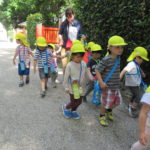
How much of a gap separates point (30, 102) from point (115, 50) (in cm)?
243

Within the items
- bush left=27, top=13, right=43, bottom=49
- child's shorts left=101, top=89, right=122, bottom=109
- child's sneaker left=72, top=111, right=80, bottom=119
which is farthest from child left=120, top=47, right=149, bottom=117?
bush left=27, top=13, right=43, bottom=49

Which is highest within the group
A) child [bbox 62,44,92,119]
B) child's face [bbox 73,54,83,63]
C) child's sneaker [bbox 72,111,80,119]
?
child's face [bbox 73,54,83,63]

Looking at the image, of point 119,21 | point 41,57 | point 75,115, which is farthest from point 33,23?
point 75,115

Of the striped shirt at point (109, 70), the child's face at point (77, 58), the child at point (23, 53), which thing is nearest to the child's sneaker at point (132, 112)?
the striped shirt at point (109, 70)

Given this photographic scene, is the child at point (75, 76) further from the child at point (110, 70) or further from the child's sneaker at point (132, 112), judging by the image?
the child's sneaker at point (132, 112)

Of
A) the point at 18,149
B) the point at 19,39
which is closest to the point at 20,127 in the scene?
the point at 18,149

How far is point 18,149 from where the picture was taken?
280 cm

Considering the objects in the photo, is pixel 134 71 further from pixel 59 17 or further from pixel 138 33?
pixel 59 17

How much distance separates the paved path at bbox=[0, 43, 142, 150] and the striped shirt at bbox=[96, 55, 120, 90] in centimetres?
83

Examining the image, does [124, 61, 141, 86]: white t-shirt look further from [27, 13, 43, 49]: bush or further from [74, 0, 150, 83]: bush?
[27, 13, 43, 49]: bush

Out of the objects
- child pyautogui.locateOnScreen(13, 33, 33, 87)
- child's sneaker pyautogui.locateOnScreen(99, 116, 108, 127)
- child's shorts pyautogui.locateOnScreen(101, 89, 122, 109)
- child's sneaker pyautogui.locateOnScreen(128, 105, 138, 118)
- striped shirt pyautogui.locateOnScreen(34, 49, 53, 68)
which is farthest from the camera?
child pyautogui.locateOnScreen(13, 33, 33, 87)

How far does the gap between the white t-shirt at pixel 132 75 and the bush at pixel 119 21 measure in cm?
72

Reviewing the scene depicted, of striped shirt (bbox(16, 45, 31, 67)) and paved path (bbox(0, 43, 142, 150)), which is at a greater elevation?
striped shirt (bbox(16, 45, 31, 67))

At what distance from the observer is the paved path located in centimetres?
297
